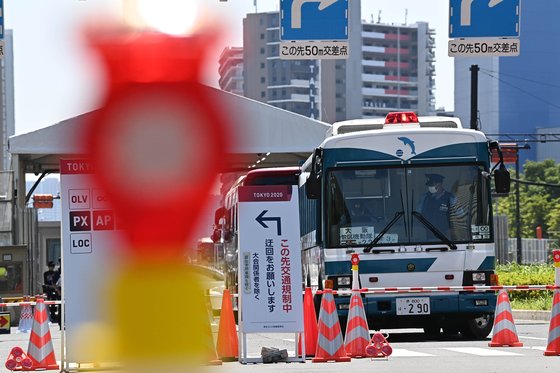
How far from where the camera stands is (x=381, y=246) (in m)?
19.3

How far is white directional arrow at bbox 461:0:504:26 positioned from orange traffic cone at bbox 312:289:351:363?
10.7 m

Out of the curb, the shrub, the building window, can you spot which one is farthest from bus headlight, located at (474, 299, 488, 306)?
the building window

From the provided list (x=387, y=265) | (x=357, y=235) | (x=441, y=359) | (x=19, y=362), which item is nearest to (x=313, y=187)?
(x=357, y=235)

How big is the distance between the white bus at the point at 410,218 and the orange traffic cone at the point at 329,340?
3991 millimetres

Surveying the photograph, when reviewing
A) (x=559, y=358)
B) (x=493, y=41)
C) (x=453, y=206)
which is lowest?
(x=559, y=358)

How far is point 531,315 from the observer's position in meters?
26.8

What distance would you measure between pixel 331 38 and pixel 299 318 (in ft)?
37.1

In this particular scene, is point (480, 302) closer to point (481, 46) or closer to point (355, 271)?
point (355, 271)

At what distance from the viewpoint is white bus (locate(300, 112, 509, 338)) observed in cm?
1917

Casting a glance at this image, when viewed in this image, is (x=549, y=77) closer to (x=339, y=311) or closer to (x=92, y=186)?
(x=339, y=311)

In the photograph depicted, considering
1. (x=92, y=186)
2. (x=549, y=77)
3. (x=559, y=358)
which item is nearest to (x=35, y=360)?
(x=559, y=358)

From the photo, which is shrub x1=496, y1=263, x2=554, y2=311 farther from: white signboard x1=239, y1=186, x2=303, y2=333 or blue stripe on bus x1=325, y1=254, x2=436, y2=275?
white signboard x1=239, y1=186, x2=303, y2=333

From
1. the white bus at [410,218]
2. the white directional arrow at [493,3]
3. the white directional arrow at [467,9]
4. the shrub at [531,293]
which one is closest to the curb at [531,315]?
the shrub at [531,293]

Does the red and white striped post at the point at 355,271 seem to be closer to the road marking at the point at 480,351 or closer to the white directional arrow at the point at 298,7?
the road marking at the point at 480,351
